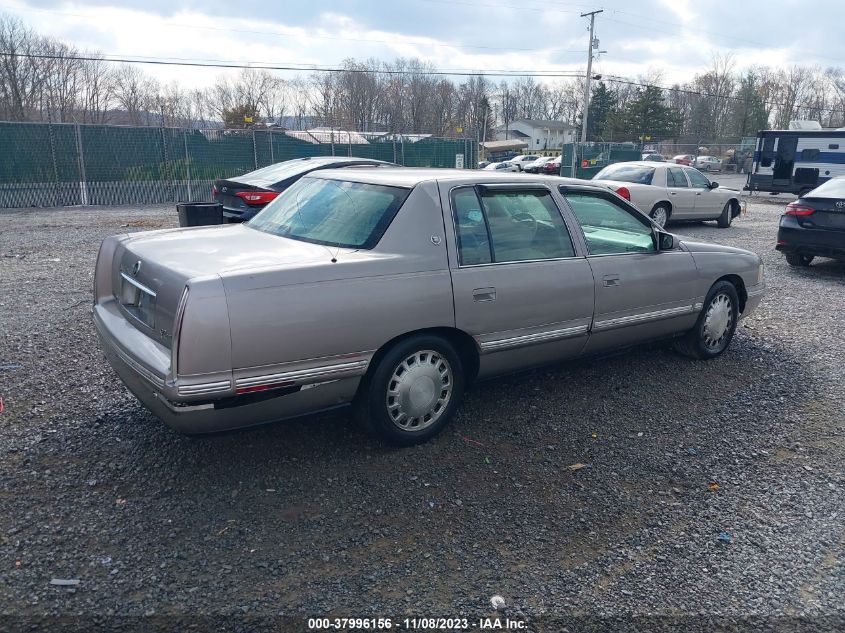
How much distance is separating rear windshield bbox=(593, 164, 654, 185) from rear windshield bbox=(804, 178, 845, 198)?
434 centimetres

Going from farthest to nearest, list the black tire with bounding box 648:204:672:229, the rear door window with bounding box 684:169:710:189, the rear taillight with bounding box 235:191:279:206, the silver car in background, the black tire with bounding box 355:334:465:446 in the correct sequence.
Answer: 1. the rear door window with bounding box 684:169:710:189
2. the black tire with bounding box 648:204:672:229
3. the silver car in background
4. the rear taillight with bounding box 235:191:279:206
5. the black tire with bounding box 355:334:465:446

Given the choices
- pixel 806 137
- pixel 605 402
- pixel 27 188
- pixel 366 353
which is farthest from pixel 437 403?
pixel 806 137

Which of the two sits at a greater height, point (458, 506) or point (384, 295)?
point (384, 295)

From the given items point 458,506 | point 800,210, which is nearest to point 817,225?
point 800,210

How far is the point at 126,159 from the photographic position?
62.6 ft

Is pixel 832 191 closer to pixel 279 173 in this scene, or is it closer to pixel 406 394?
pixel 279 173

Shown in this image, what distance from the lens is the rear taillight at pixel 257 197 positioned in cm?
974

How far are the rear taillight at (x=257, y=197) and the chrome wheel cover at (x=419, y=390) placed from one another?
648 centimetres

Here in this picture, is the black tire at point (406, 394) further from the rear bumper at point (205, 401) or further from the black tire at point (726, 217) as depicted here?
the black tire at point (726, 217)

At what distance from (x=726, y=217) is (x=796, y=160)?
10676 millimetres

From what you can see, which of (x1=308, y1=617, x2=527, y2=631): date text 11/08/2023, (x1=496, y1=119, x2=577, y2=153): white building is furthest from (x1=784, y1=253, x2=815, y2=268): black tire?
(x1=496, y1=119, x2=577, y2=153): white building

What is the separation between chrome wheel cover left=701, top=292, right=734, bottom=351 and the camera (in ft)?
18.5

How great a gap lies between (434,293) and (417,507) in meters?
1.19

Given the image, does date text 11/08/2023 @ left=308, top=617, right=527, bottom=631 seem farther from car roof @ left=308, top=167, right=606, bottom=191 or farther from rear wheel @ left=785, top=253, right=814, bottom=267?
rear wheel @ left=785, top=253, right=814, bottom=267
